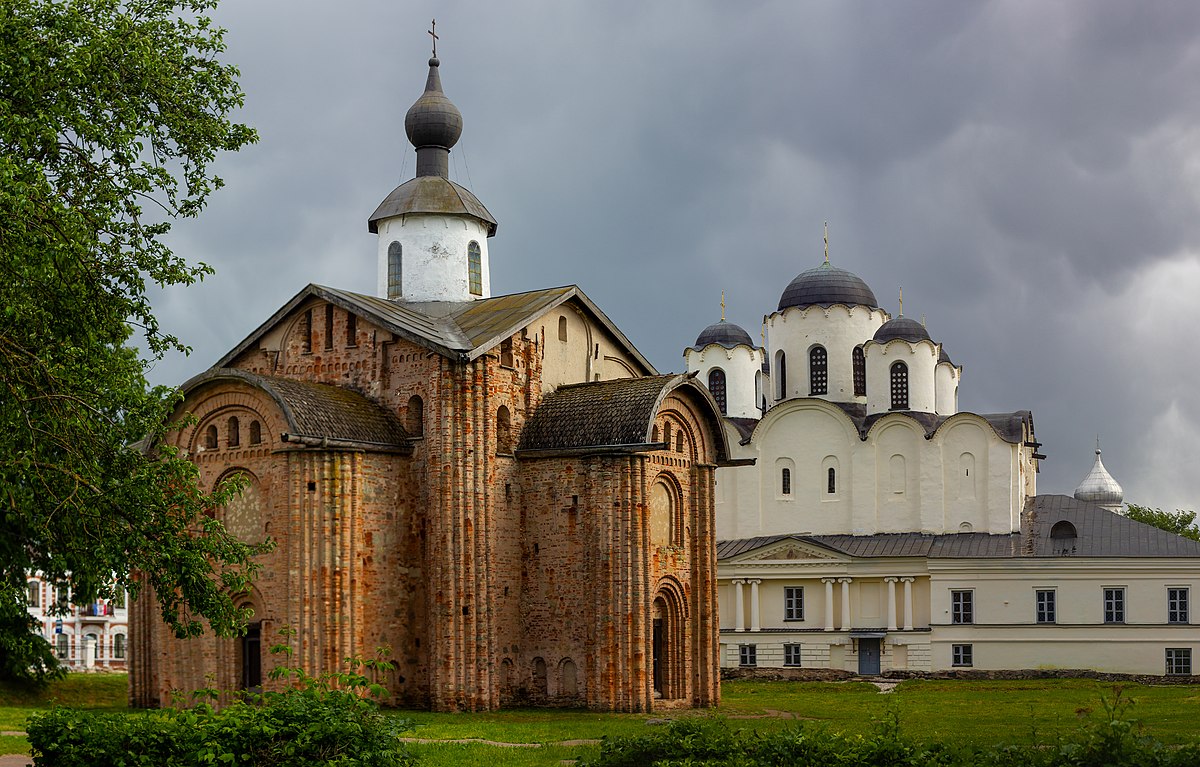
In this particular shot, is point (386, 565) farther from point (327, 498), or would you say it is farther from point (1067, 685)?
point (1067, 685)

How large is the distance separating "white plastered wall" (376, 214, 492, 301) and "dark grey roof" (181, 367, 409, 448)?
4061 mm

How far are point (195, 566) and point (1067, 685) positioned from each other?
25.1 m

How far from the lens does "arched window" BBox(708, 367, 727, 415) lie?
47844 mm

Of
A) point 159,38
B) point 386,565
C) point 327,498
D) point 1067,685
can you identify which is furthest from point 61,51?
point 1067,685

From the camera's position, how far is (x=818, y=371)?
4531 cm

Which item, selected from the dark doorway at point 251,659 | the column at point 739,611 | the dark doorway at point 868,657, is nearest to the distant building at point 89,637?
the column at point 739,611

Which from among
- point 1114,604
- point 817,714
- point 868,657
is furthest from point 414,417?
point 1114,604

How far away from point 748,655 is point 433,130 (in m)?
17.9

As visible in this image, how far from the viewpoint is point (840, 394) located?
44.8 meters

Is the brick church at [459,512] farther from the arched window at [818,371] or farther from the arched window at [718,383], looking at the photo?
the arched window at [718,383]

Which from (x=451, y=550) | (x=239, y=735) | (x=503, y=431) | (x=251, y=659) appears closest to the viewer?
(x=239, y=735)

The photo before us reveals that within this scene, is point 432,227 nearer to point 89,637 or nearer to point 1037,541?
point 1037,541

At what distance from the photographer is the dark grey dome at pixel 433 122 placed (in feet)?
99.3

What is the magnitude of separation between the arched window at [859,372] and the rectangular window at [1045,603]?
33.8 feet
